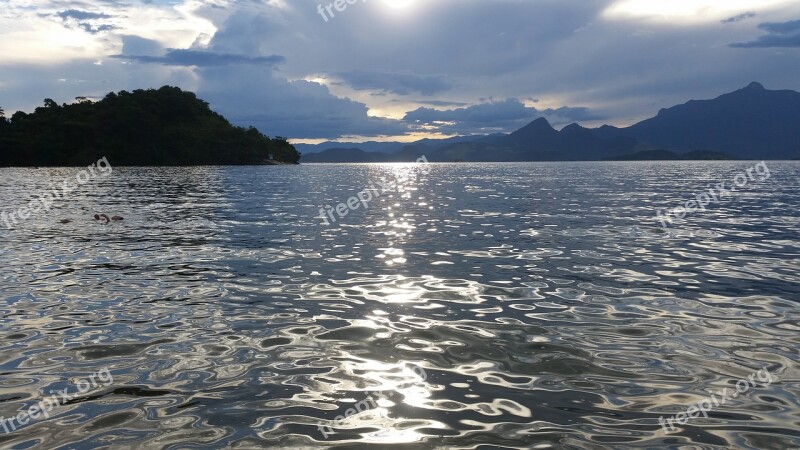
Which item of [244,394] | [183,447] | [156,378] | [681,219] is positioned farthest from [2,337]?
[681,219]

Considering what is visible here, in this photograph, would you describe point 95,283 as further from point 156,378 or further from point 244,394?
point 244,394

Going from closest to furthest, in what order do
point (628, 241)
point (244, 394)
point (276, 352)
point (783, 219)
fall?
point (244, 394) → point (276, 352) → point (628, 241) → point (783, 219)

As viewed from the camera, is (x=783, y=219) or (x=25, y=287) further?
(x=783, y=219)

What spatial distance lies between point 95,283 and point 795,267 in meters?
23.2

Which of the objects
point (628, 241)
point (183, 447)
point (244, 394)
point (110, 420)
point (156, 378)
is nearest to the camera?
point (183, 447)

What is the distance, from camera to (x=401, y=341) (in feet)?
38.2

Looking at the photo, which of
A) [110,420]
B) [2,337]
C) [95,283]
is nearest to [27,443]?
[110,420]

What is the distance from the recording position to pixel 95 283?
17.0m

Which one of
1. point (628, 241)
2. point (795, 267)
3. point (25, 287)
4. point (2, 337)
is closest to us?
point (2, 337)

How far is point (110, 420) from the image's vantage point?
26.1ft

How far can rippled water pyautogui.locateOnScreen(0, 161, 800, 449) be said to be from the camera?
7.82 meters

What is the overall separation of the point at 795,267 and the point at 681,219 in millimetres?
16334

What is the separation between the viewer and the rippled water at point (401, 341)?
7.82 meters

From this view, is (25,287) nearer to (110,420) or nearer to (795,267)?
(110,420)
